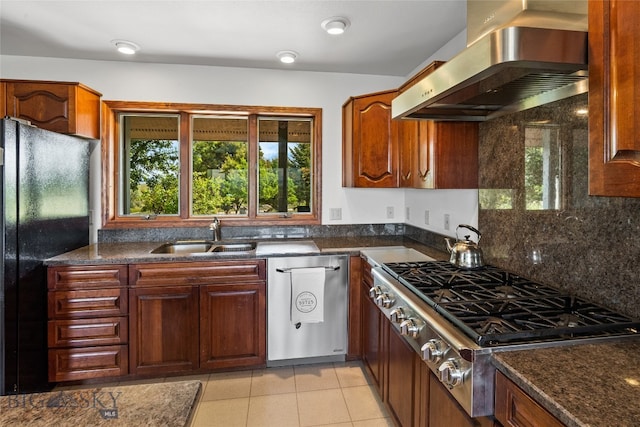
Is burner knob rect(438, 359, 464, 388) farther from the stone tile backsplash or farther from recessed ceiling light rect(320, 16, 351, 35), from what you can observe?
recessed ceiling light rect(320, 16, 351, 35)

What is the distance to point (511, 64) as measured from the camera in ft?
3.68

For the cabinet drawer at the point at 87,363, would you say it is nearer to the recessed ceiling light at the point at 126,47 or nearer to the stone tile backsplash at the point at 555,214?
the recessed ceiling light at the point at 126,47

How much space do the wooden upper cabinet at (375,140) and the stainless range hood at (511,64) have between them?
0.86 meters

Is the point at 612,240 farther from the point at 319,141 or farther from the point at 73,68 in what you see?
the point at 73,68

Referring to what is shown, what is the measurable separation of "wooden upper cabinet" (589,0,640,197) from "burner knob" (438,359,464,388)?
2.15ft

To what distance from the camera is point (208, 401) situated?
2316 millimetres

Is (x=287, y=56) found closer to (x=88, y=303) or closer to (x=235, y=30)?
(x=235, y=30)

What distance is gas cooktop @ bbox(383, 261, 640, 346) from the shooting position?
3.69 ft

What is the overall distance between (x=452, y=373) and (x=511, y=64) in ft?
3.24

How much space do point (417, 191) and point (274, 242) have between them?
51.6 inches

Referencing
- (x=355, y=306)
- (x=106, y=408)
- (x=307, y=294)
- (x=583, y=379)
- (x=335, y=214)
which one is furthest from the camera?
(x=335, y=214)

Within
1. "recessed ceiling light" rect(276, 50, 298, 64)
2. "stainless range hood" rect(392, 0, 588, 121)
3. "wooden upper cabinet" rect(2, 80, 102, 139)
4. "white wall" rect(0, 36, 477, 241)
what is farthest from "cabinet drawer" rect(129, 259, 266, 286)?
"recessed ceiling light" rect(276, 50, 298, 64)

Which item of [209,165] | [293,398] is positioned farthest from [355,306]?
[209,165]

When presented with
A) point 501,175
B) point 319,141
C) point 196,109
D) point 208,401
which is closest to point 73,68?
point 196,109
